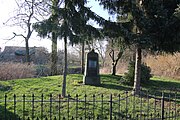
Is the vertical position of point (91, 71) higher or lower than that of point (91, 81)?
higher

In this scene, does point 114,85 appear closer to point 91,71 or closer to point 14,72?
point 91,71

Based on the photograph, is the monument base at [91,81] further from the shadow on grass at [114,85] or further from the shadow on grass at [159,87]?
the shadow on grass at [159,87]

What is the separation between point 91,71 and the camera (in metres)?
13.5

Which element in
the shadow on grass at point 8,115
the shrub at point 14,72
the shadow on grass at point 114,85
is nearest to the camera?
the shadow on grass at point 8,115

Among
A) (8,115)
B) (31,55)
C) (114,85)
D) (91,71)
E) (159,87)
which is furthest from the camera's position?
(31,55)

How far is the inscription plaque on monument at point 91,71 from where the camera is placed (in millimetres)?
13102

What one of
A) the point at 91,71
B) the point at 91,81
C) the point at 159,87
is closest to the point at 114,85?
the point at 91,81

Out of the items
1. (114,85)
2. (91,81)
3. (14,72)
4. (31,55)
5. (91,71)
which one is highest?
(31,55)

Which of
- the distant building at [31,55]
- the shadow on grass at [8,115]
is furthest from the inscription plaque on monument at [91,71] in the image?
the distant building at [31,55]

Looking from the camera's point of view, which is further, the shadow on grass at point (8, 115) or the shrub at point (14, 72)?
the shrub at point (14, 72)

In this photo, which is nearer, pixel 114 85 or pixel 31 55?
pixel 114 85

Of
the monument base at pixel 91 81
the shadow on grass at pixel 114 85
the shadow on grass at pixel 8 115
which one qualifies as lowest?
the shadow on grass at pixel 8 115

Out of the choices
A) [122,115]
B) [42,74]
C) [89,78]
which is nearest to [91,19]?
[89,78]

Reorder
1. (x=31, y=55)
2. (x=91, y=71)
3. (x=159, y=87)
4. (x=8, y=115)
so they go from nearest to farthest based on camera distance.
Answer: (x=8, y=115) < (x=91, y=71) < (x=159, y=87) < (x=31, y=55)
